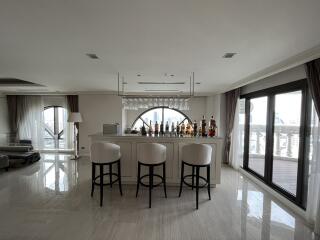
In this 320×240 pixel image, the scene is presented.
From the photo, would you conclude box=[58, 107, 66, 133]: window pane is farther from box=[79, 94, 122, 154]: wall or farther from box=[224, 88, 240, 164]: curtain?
box=[224, 88, 240, 164]: curtain

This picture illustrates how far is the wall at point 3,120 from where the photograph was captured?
7.08 metres

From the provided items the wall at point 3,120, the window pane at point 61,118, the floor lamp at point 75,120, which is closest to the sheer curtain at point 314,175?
the floor lamp at point 75,120

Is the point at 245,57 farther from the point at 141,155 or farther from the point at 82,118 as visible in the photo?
the point at 82,118

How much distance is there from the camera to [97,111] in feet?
22.2

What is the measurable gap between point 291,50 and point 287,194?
8.74 ft

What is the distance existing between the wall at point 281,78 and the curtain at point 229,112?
57 cm

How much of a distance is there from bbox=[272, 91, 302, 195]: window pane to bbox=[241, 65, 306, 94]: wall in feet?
0.91

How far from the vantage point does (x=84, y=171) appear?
4.98 meters

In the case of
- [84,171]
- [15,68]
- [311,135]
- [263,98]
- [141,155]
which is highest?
[15,68]

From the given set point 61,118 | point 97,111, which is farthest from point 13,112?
point 97,111

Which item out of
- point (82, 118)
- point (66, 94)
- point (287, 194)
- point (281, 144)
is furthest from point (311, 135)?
point (66, 94)

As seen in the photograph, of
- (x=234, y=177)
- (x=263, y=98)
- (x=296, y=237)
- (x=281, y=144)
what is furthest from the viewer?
(x=234, y=177)

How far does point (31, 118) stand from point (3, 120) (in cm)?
110

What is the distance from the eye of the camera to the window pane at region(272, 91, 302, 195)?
→ 3209 mm
